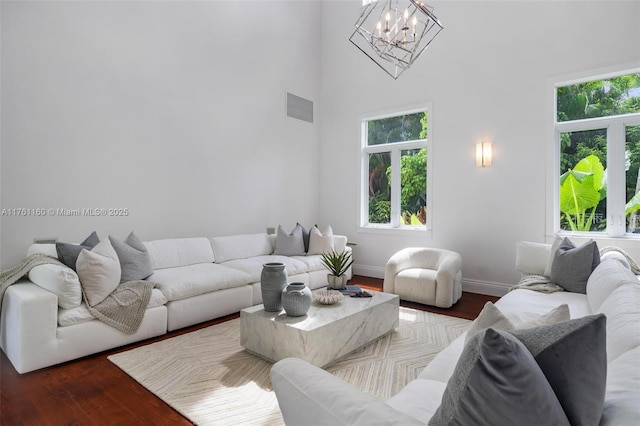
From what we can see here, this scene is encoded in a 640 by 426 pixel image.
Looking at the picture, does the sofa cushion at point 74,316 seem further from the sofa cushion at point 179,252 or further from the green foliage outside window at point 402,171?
the green foliage outside window at point 402,171

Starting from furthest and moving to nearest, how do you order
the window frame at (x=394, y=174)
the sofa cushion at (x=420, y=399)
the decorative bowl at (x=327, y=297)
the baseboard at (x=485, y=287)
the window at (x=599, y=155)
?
the window frame at (x=394, y=174) → the baseboard at (x=485, y=287) → the window at (x=599, y=155) → the decorative bowl at (x=327, y=297) → the sofa cushion at (x=420, y=399)

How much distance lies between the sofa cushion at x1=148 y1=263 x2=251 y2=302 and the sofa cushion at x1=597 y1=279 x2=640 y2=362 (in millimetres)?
3061

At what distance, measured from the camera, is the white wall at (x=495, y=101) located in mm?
4102

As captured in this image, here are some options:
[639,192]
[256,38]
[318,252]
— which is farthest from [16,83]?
[639,192]

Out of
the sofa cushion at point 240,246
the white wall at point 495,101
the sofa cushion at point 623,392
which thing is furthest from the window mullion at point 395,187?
the sofa cushion at point 623,392

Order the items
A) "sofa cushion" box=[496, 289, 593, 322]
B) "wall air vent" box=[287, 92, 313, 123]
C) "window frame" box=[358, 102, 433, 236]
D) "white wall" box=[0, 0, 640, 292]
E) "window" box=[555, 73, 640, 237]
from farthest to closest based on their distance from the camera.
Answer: "wall air vent" box=[287, 92, 313, 123] → "window frame" box=[358, 102, 433, 236] → "window" box=[555, 73, 640, 237] → "white wall" box=[0, 0, 640, 292] → "sofa cushion" box=[496, 289, 593, 322]

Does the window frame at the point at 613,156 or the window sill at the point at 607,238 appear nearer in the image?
the window sill at the point at 607,238

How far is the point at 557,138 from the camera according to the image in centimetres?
430

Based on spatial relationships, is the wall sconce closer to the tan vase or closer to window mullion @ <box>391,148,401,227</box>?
window mullion @ <box>391,148,401,227</box>

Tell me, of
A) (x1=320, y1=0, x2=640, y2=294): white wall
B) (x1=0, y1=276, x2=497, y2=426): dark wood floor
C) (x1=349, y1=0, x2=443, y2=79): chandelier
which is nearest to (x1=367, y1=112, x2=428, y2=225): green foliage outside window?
(x1=320, y1=0, x2=640, y2=294): white wall

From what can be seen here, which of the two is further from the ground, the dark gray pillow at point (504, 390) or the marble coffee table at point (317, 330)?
the dark gray pillow at point (504, 390)

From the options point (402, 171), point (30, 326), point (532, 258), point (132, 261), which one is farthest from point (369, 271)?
point (30, 326)

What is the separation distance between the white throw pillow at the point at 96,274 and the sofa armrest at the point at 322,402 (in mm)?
2307

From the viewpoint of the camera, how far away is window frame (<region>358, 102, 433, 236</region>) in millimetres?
5230
